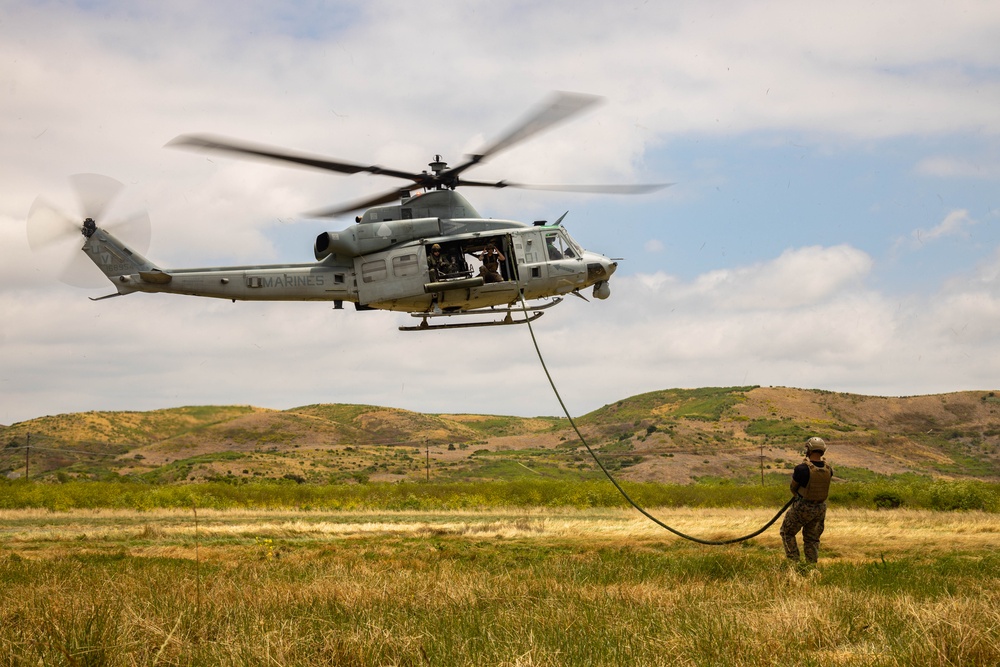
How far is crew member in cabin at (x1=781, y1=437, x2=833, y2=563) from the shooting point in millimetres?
13141

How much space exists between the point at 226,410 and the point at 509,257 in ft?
253

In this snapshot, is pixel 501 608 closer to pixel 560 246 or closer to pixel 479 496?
pixel 560 246

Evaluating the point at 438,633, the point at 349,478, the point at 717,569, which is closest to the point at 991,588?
the point at 717,569

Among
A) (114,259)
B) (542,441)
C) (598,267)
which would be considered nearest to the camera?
(114,259)

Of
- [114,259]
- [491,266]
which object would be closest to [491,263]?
[491,266]

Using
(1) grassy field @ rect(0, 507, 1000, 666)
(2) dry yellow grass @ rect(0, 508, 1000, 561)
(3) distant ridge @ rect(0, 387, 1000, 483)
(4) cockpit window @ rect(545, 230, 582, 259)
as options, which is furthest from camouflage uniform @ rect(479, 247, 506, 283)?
(3) distant ridge @ rect(0, 387, 1000, 483)

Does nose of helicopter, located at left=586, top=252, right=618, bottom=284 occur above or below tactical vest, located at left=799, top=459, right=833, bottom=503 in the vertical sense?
above

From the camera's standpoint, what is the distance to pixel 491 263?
810 inches

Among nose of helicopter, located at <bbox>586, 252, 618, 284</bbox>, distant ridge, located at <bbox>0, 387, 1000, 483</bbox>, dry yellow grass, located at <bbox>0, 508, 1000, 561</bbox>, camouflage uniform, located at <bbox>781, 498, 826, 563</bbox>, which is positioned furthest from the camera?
distant ridge, located at <bbox>0, 387, 1000, 483</bbox>

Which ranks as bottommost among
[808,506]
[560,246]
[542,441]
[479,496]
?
[479,496]

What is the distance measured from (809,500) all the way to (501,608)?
19.5 feet

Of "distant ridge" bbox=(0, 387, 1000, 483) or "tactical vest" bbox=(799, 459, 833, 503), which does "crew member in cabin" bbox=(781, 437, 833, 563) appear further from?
"distant ridge" bbox=(0, 387, 1000, 483)

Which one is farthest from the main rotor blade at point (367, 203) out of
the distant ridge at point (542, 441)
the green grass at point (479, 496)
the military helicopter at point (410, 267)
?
the distant ridge at point (542, 441)

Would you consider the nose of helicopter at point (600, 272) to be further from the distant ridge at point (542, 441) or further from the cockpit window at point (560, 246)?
the distant ridge at point (542, 441)
